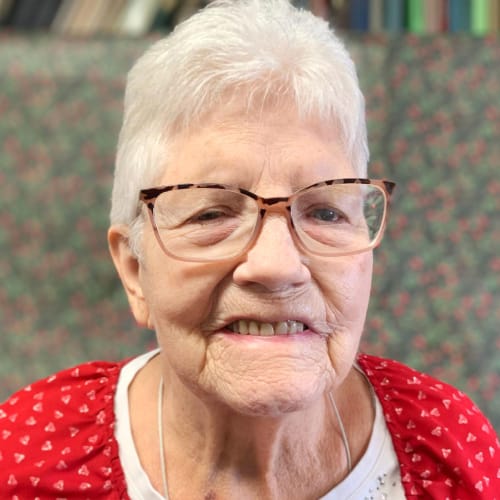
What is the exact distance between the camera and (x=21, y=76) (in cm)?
219

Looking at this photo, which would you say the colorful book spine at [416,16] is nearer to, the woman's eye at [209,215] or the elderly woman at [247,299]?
the elderly woman at [247,299]

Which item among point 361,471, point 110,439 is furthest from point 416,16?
point 110,439

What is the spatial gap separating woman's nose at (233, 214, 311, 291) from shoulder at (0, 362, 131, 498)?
447 millimetres

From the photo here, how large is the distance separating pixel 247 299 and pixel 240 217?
0.38ft

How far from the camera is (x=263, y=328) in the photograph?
0.88 m

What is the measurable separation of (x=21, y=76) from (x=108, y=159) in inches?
15.5

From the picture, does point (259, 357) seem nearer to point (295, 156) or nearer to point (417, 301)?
point (295, 156)

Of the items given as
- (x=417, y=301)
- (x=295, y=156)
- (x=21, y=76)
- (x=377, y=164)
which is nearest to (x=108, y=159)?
(x=21, y=76)

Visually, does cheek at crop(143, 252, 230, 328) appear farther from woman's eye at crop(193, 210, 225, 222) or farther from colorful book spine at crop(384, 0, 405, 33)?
colorful book spine at crop(384, 0, 405, 33)

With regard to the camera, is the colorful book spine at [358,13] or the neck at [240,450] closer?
the neck at [240,450]

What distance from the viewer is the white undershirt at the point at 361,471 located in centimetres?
106

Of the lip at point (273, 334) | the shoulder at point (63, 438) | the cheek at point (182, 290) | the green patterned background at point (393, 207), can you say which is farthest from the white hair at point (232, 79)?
the green patterned background at point (393, 207)

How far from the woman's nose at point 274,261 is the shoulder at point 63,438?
0.45 metres

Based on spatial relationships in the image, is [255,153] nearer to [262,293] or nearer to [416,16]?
[262,293]
